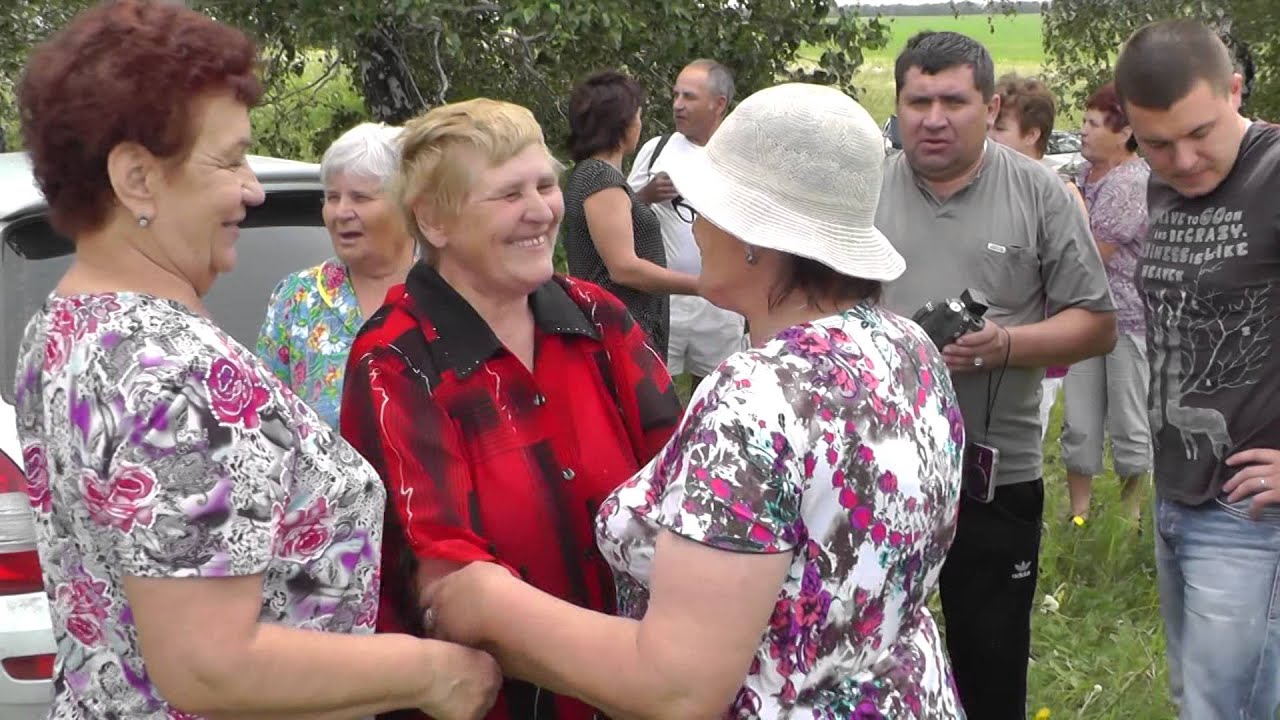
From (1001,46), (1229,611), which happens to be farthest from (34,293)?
(1001,46)

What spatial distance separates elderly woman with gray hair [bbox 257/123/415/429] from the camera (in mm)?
3326

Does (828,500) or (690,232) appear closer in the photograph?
Answer: (828,500)

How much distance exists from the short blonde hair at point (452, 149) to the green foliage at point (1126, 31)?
1110cm

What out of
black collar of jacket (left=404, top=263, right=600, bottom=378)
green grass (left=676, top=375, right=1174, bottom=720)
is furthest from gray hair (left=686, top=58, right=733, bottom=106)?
black collar of jacket (left=404, top=263, right=600, bottom=378)

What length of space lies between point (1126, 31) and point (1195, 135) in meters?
12.8

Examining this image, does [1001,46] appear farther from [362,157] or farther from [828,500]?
[828,500]

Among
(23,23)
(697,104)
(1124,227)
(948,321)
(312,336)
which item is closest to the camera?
(948,321)

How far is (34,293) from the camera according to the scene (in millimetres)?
3045

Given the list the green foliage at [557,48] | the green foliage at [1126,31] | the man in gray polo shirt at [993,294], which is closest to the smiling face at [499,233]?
the man in gray polo shirt at [993,294]

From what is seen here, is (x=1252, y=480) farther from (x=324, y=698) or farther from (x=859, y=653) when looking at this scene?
(x=324, y=698)

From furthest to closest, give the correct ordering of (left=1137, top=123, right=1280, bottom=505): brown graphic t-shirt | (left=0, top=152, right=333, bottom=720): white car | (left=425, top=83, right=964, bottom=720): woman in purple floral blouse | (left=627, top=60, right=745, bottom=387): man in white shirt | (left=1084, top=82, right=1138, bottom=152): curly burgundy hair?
(left=1084, top=82, right=1138, bottom=152): curly burgundy hair
(left=627, top=60, right=745, bottom=387): man in white shirt
(left=1137, top=123, right=1280, bottom=505): brown graphic t-shirt
(left=0, top=152, right=333, bottom=720): white car
(left=425, top=83, right=964, bottom=720): woman in purple floral blouse

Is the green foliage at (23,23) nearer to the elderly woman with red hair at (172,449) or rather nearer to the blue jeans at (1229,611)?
the elderly woman with red hair at (172,449)

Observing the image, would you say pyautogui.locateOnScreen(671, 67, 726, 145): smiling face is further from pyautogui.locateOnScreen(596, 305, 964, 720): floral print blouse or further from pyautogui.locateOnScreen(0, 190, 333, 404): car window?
pyautogui.locateOnScreen(596, 305, 964, 720): floral print blouse

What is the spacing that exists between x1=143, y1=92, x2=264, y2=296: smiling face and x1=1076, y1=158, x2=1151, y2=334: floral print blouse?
4.84 m
